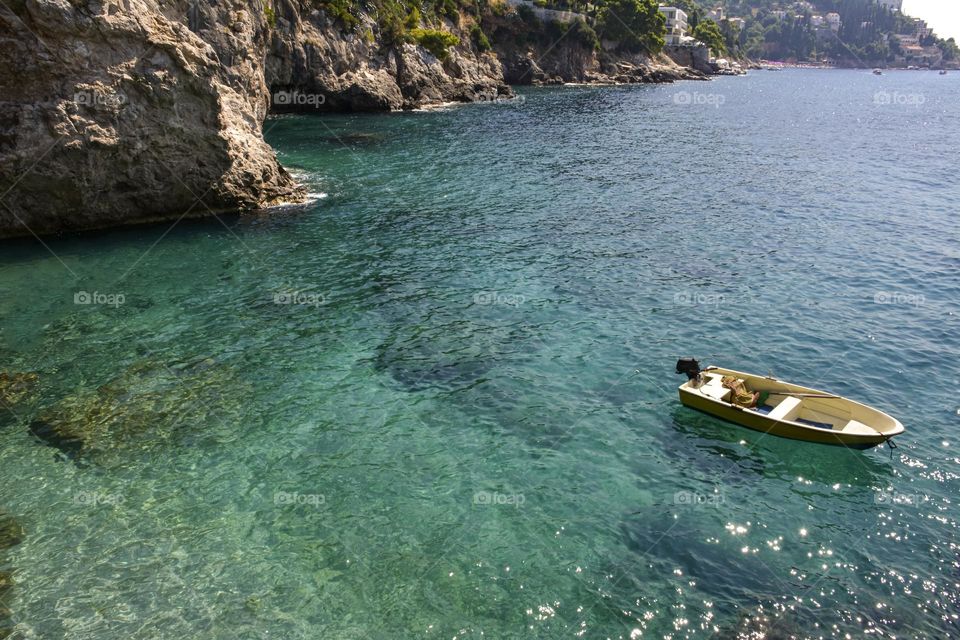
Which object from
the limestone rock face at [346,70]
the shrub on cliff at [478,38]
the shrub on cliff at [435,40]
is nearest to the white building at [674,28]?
the shrub on cliff at [478,38]

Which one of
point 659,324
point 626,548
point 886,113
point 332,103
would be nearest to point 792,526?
point 626,548

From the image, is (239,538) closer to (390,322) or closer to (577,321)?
(390,322)

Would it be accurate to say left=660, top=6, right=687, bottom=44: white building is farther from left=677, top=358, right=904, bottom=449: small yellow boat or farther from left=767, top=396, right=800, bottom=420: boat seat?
left=767, top=396, right=800, bottom=420: boat seat

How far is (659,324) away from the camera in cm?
2677

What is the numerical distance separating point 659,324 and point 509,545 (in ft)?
46.6

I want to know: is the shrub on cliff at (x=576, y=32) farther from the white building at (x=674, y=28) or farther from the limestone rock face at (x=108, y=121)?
the limestone rock face at (x=108, y=121)

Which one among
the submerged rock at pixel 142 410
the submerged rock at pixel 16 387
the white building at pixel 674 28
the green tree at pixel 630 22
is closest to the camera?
the submerged rock at pixel 142 410

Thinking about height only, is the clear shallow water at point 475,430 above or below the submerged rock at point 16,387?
above

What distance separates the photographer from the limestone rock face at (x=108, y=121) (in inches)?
1218

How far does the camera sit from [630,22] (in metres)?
147

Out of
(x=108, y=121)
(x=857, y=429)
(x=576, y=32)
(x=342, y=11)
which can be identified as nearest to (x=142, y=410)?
(x=108, y=121)

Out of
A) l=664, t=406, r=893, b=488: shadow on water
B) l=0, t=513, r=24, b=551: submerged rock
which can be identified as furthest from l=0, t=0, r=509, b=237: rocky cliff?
l=664, t=406, r=893, b=488: shadow on water

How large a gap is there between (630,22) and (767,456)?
150151 millimetres

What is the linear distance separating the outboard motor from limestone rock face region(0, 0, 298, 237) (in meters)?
29.1
